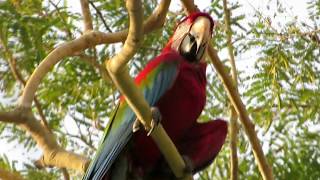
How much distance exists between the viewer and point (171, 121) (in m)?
2.69

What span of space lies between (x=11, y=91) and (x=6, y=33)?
35 centimetres

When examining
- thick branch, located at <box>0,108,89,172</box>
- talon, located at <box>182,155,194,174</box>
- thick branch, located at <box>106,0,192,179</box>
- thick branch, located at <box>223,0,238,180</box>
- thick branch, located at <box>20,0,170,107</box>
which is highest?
thick branch, located at <box>106,0,192,179</box>

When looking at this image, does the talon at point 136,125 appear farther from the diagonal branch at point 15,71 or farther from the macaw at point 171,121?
the diagonal branch at point 15,71

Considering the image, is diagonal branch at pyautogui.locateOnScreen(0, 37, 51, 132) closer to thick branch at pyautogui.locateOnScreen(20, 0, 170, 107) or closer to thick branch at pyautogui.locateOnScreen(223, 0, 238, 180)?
thick branch at pyautogui.locateOnScreen(20, 0, 170, 107)

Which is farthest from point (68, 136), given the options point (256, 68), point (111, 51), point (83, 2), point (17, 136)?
point (256, 68)

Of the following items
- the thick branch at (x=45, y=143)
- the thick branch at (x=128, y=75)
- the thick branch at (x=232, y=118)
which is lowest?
the thick branch at (x=232, y=118)

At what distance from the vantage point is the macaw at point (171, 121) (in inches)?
101

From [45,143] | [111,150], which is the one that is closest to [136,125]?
[111,150]

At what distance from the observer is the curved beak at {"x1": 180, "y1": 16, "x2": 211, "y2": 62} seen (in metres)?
2.85

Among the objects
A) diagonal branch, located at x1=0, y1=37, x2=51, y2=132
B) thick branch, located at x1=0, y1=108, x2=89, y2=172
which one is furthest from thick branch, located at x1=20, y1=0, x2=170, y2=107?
diagonal branch, located at x1=0, y1=37, x2=51, y2=132

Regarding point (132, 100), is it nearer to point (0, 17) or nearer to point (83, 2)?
point (83, 2)

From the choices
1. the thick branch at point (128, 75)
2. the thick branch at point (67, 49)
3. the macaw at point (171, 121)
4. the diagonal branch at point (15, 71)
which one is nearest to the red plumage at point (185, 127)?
the macaw at point (171, 121)

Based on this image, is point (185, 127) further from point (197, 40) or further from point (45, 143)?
point (45, 143)

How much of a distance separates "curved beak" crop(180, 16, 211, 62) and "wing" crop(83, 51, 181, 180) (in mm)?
111
